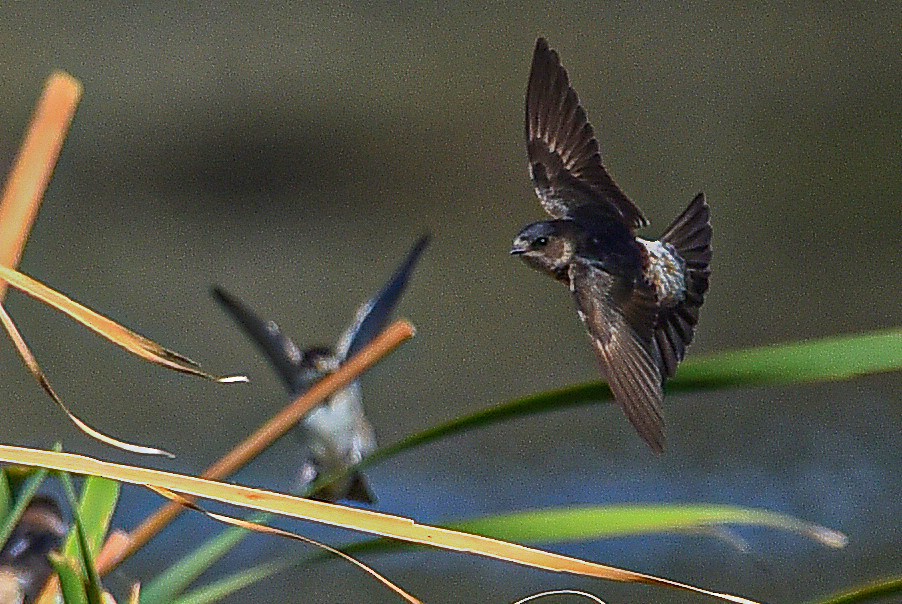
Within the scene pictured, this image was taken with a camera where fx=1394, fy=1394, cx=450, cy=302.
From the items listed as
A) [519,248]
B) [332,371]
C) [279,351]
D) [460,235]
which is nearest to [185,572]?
[519,248]

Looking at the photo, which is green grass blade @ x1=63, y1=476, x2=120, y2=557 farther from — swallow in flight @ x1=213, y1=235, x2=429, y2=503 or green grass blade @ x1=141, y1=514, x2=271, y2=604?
swallow in flight @ x1=213, y1=235, x2=429, y2=503

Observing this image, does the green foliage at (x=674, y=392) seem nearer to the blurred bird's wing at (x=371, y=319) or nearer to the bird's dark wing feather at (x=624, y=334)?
the bird's dark wing feather at (x=624, y=334)

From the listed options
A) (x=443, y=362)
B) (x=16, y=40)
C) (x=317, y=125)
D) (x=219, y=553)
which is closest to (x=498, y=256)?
(x=443, y=362)

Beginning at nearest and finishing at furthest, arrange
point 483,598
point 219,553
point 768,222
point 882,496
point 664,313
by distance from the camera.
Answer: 1. point 664,313
2. point 219,553
3. point 483,598
4. point 882,496
5. point 768,222

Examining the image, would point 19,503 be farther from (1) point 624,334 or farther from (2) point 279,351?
(2) point 279,351

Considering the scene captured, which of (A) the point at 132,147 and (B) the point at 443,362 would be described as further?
(A) the point at 132,147

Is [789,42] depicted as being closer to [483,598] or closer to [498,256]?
[498,256]

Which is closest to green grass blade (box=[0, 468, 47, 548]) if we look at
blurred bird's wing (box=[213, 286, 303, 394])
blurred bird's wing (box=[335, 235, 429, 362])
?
blurred bird's wing (box=[335, 235, 429, 362])

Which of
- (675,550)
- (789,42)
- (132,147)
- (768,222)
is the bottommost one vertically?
(675,550)
